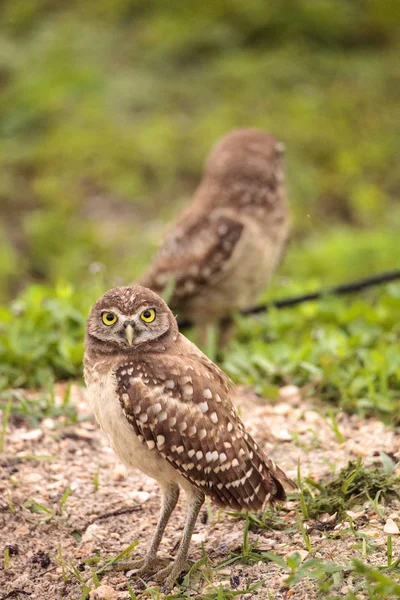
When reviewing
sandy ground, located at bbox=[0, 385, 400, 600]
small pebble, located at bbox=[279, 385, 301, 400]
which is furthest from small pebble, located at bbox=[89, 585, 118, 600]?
small pebble, located at bbox=[279, 385, 301, 400]

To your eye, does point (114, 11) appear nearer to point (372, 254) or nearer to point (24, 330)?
point (372, 254)

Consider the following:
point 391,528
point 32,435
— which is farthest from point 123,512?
point 391,528

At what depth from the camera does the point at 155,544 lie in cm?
370

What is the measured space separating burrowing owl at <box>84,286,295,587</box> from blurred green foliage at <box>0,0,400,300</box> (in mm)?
4779

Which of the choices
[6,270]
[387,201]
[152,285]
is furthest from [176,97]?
[152,285]

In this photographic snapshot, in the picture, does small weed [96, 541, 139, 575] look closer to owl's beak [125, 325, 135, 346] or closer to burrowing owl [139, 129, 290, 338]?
owl's beak [125, 325, 135, 346]

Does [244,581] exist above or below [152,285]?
below

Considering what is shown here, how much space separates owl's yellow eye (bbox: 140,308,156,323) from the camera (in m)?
3.68

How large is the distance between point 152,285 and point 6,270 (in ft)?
10.0

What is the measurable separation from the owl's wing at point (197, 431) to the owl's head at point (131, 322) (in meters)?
0.11

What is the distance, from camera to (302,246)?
9.23 m

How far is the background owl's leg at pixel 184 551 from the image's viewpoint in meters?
3.56

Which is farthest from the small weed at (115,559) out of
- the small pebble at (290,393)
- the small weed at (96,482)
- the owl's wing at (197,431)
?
the small pebble at (290,393)

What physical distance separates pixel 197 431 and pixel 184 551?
518mm
